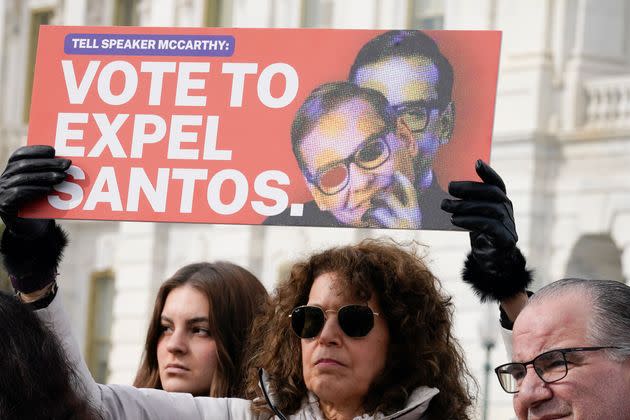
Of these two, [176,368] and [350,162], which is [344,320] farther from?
[176,368]

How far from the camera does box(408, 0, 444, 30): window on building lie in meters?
20.8

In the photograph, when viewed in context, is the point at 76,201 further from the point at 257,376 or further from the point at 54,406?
the point at 54,406

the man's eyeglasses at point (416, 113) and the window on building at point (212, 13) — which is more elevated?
the window on building at point (212, 13)

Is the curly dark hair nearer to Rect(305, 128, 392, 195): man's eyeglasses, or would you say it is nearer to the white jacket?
the white jacket

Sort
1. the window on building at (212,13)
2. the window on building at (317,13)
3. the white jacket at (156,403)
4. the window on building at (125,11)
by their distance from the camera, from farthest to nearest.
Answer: the window on building at (125,11), the window on building at (212,13), the window on building at (317,13), the white jacket at (156,403)

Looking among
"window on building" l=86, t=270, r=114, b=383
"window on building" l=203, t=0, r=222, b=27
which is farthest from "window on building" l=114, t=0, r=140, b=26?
"window on building" l=86, t=270, r=114, b=383

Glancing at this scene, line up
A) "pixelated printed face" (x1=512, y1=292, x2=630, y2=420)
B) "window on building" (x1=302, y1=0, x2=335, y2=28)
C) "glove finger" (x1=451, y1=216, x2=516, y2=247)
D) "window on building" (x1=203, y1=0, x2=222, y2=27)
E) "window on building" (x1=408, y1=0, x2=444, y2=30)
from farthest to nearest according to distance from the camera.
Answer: "window on building" (x1=203, y1=0, x2=222, y2=27)
"window on building" (x1=302, y1=0, x2=335, y2=28)
"window on building" (x1=408, y1=0, x2=444, y2=30)
"glove finger" (x1=451, y1=216, x2=516, y2=247)
"pixelated printed face" (x1=512, y1=292, x2=630, y2=420)

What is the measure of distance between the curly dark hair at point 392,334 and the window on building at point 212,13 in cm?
1890

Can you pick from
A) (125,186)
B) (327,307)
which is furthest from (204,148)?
(327,307)

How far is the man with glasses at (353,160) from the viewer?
4672mm

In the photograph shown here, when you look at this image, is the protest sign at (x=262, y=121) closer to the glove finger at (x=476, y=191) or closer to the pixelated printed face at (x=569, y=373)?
the glove finger at (x=476, y=191)

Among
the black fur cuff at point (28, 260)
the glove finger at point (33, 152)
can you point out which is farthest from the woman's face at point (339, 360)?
the glove finger at point (33, 152)

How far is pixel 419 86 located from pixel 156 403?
1079mm

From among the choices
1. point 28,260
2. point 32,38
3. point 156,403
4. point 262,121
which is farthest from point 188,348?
point 32,38
